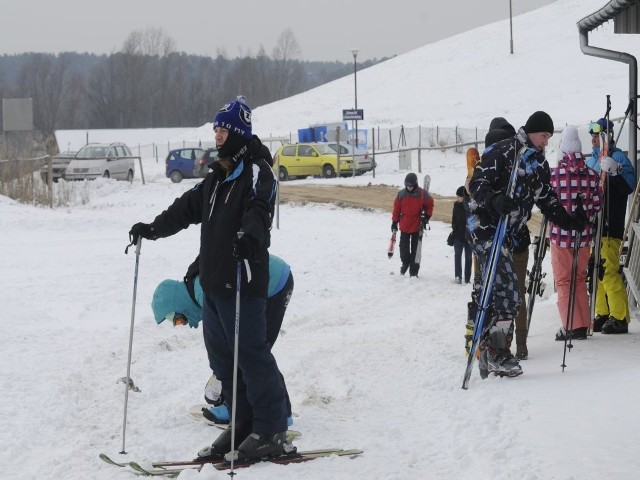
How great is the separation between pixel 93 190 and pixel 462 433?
26.6 metres

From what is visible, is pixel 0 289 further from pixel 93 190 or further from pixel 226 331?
pixel 93 190

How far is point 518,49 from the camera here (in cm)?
9444

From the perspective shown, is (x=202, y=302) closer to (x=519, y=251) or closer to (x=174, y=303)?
(x=174, y=303)

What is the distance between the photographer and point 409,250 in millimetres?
14961

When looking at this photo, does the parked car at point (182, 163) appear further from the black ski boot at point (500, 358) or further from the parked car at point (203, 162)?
the black ski boot at point (500, 358)

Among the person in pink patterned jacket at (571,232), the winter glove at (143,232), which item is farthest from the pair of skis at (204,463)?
the person in pink patterned jacket at (571,232)

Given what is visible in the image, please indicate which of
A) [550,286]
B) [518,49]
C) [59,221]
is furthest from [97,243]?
[518,49]

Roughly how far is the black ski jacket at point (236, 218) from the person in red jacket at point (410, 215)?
901 cm

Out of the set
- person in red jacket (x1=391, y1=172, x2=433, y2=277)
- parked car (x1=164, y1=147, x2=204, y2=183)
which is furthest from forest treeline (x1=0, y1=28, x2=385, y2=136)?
person in red jacket (x1=391, y1=172, x2=433, y2=277)

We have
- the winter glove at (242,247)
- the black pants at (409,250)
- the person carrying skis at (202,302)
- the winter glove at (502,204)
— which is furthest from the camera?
the black pants at (409,250)

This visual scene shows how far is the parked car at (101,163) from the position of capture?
3725 centimetres

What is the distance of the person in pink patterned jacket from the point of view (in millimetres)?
8789

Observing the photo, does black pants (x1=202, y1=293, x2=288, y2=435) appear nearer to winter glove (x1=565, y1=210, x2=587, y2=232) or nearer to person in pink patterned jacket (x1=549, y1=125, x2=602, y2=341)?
winter glove (x1=565, y1=210, x2=587, y2=232)

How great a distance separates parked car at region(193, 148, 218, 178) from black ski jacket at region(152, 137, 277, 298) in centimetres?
3066
